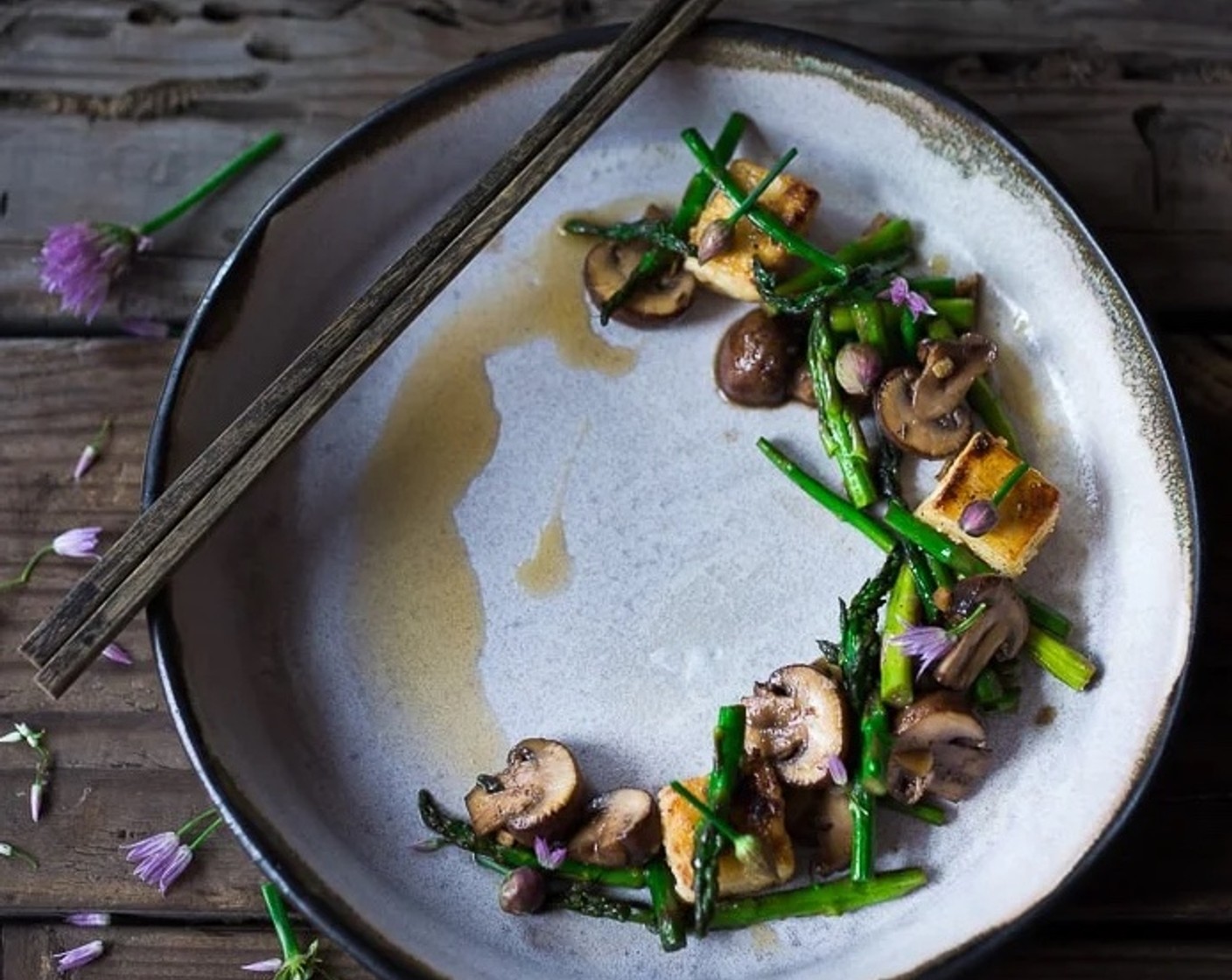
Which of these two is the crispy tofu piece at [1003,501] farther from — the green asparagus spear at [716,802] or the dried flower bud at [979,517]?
the green asparagus spear at [716,802]

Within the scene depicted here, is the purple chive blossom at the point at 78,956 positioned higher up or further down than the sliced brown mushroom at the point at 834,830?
further down

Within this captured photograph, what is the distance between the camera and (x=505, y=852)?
2553mm

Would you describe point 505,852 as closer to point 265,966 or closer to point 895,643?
point 265,966

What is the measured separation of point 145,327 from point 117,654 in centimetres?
64

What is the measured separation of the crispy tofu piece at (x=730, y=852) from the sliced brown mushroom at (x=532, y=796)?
166 millimetres

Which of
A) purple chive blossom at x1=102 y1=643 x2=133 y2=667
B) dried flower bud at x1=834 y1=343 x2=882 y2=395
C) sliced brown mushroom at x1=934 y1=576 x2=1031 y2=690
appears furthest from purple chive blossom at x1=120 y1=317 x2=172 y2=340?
sliced brown mushroom at x1=934 y1=576 x2=1031 y2=690

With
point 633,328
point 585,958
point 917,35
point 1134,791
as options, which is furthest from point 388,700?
point 917,35

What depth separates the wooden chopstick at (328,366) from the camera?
8.02 ft

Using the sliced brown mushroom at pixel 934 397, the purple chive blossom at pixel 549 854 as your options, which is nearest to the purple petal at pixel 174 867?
the purple chive blossom at pixel 549 854

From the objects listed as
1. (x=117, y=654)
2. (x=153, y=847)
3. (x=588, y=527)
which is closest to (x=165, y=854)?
(x=153, y=847)

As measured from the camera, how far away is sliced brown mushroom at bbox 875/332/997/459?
2562mm

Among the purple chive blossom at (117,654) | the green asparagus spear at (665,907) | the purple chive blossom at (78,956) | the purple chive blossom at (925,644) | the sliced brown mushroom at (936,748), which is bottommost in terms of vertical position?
the purple chive blossom at (78,956)

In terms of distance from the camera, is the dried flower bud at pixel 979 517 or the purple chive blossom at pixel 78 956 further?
the purple chive blossom at pixel 78 956

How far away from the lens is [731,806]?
247 centimetres
